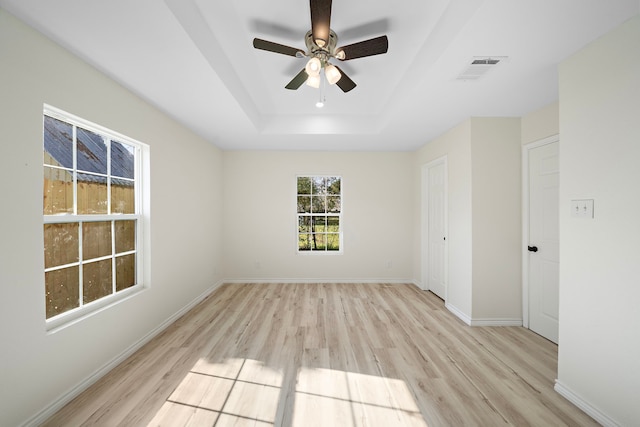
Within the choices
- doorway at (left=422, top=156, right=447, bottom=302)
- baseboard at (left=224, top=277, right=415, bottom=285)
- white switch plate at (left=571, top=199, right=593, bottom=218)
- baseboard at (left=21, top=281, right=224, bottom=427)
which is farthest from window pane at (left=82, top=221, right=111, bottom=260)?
doorway at (left=422, top=156, right=447, bottom=302)

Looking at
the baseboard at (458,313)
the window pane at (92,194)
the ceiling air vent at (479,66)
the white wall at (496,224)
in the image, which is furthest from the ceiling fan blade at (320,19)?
the baseboard at (458,313)

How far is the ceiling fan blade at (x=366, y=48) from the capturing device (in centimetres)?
181

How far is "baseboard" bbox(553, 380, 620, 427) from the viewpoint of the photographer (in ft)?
5.27

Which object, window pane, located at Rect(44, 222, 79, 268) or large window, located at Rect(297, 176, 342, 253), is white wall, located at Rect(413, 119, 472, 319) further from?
window pane, located at Rect(44, 222, 79, 268)

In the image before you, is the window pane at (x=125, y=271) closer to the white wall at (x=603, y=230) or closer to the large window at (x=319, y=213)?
the large window at (x=319, y=213)

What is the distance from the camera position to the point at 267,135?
3.79 meters

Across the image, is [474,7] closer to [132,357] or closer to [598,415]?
[598,415]

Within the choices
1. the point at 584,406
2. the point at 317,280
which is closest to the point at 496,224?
the point at 584,406

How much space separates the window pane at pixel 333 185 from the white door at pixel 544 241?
2.84m

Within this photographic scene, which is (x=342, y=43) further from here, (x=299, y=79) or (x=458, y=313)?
(x=458, y=313)

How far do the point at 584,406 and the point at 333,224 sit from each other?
368cm

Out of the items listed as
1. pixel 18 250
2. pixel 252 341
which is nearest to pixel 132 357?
pixel 252 341

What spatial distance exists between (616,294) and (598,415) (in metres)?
0.80

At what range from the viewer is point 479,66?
200 centimetres
